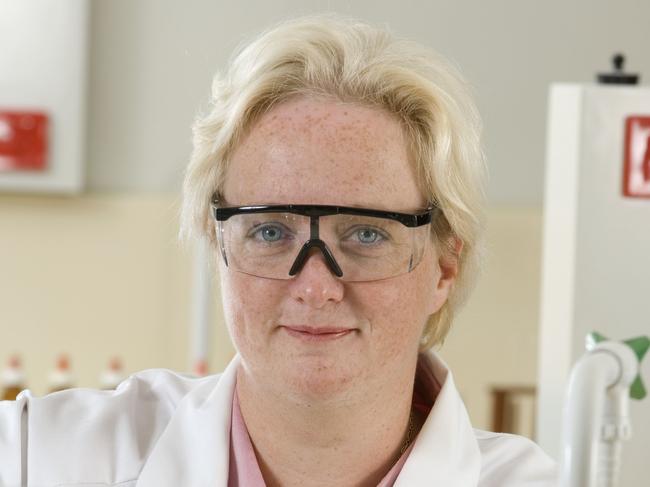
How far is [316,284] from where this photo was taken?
4.36 ft

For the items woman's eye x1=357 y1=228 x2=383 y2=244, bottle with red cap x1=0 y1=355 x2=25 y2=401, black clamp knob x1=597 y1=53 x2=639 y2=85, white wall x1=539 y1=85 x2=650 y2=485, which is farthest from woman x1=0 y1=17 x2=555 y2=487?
bottle with red cap x1=0 y1=355 x2=25 y2=401

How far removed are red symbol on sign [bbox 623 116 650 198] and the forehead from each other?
1.29 meters

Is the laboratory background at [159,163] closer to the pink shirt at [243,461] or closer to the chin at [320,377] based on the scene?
the pink shirt at [243,461]

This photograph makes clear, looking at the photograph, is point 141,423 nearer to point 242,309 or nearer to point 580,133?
point 242,309

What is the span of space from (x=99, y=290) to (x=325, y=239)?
8.83 ft

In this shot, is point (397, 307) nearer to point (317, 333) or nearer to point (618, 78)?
point (317, 333)

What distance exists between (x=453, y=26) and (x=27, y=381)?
1857 mm

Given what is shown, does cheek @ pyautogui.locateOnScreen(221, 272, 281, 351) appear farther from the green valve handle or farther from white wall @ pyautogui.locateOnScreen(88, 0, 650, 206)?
white wall @ pyautogui.locateOnScreen(88, 0, 650, 206)

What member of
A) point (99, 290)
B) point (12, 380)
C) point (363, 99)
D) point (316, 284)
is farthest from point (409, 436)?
point (99, 290)

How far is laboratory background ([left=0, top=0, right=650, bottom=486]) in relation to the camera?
3889 mm

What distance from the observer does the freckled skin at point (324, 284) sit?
4.45 feet

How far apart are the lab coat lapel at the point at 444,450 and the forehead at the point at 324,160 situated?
0.92ft

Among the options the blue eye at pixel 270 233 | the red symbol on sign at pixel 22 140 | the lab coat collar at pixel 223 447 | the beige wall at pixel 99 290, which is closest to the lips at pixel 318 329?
the blue eye at pixel 270 233

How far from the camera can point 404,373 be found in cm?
146
